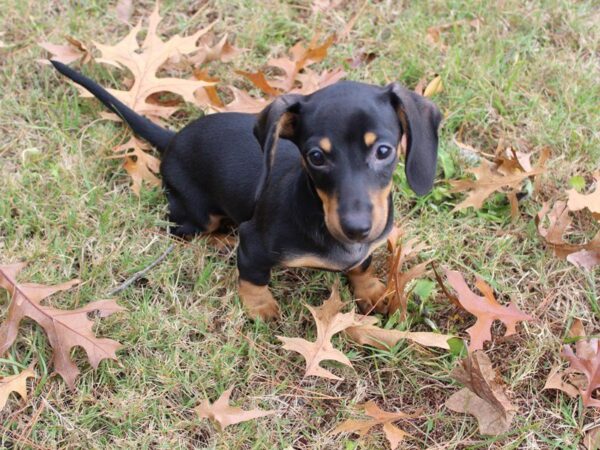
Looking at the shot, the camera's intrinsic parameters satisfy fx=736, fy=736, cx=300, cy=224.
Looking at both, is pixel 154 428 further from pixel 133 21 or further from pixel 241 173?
pixel 133 21

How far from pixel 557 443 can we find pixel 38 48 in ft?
11.5

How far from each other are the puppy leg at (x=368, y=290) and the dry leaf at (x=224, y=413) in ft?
2.39

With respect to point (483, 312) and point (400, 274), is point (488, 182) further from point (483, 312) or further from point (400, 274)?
point (483, 312)

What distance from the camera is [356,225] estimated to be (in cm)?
245

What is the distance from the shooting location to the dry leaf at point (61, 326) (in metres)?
2.98

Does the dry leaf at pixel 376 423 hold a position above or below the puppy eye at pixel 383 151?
below

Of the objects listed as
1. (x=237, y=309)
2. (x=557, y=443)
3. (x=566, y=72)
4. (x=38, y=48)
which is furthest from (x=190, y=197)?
(x=566, y=72)

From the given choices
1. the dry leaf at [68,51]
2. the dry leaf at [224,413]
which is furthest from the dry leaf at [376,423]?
the dry leaf at [68,51]

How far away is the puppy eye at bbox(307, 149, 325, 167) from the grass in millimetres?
967

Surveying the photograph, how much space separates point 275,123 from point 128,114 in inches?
55.9

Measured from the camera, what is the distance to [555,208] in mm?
3584

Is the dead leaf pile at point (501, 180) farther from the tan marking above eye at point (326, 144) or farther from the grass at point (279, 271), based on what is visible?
the tan marking above eye at point (326, 144)

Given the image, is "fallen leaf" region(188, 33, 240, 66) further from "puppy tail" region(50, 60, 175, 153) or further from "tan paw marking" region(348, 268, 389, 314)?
"tan paw marking" region(348, 268, 389, 314)

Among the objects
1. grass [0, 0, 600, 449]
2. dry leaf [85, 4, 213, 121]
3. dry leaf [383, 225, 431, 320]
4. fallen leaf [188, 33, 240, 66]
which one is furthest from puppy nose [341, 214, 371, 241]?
fallen leaf [188, 33, 240, 66]
